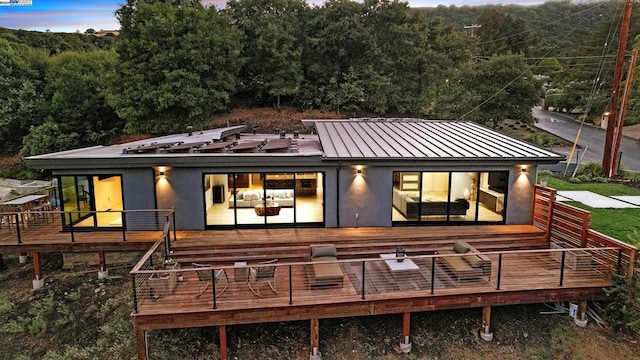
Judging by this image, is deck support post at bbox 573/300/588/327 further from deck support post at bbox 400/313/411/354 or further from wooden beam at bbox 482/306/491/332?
deck support post at bbox 400/313/411/354

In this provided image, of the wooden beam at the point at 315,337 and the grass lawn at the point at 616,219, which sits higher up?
the grass lawn at the point at 616,219

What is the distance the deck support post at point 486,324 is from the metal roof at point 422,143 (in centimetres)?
410

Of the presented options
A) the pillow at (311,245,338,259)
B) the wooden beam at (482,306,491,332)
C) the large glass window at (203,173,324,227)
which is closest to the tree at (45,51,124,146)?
the large glass window at (203,173,324,227)

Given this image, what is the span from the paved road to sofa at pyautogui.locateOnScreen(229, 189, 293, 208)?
67.0 feet

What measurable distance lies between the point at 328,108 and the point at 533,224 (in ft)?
72.2

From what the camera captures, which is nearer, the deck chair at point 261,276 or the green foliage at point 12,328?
the deck chair at point 261,276

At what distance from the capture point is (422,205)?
10781mm

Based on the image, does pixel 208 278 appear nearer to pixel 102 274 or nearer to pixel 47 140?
pixel 102 274

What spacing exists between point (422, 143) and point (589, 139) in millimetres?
27273

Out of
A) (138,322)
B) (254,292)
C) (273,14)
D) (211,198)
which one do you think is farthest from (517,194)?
(273,14)

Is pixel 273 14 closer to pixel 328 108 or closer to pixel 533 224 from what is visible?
pixel 328 108

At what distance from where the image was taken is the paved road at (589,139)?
2419 centimetres

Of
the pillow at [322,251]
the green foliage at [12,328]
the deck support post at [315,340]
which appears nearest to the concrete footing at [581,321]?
the pillow at [322,251]

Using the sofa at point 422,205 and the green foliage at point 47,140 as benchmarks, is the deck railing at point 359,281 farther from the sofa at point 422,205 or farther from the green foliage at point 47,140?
the green foliage at point 47,140
